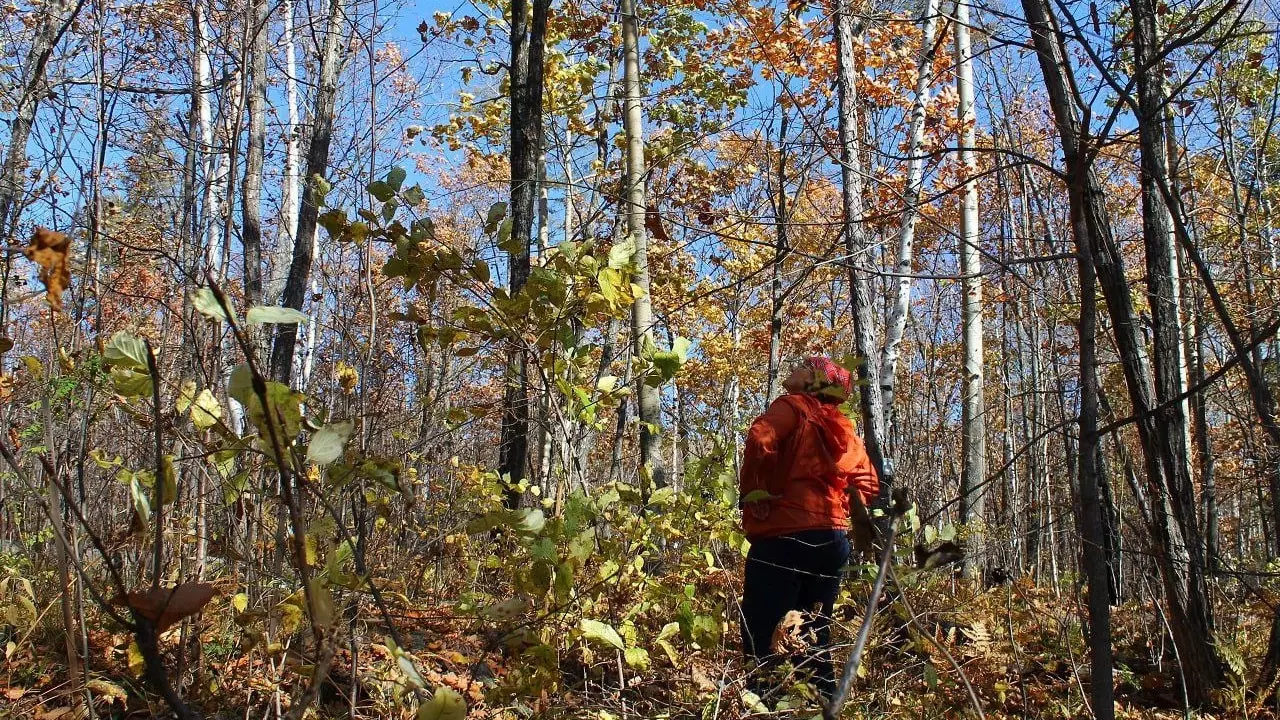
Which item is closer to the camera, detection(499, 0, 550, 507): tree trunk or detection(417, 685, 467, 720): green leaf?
detection(417, 685, 467, 720): green leaf

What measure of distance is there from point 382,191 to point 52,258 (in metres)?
1.28

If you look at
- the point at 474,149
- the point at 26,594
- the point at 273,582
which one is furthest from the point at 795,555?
the point at 474,149

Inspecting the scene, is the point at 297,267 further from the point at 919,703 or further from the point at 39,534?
the point at 919,703

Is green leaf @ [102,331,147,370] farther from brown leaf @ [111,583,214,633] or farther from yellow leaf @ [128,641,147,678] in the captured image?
yellow leaf @ [128,641,147,678]

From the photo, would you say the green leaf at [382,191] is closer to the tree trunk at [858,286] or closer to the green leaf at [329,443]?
the green leaf at [329,443]

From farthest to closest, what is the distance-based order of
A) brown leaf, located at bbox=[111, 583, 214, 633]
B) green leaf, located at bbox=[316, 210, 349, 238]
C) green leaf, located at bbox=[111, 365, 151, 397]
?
green leaf, located at bbox=[316, 210, 349, 238] → green leaf, located at bbox=[111, 365, 151, 397] → brown leaf, located at bbox=[111, 583, 214, 633]

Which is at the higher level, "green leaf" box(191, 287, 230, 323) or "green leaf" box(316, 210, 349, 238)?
"green leaf" box(316, 210, 349, 238)

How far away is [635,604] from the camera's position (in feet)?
10.7

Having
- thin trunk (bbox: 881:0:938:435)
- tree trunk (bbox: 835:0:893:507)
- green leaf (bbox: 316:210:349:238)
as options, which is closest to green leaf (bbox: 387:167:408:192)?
green leaf (bbox: 316:210:349:238)

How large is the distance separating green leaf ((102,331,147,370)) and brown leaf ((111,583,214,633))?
468mm

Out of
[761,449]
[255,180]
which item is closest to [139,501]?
[761,449]

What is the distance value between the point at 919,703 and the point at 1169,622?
143 centimetres

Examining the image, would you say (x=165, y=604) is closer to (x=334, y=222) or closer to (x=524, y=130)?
(x=334, y=222)

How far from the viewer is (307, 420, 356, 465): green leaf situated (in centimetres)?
121
